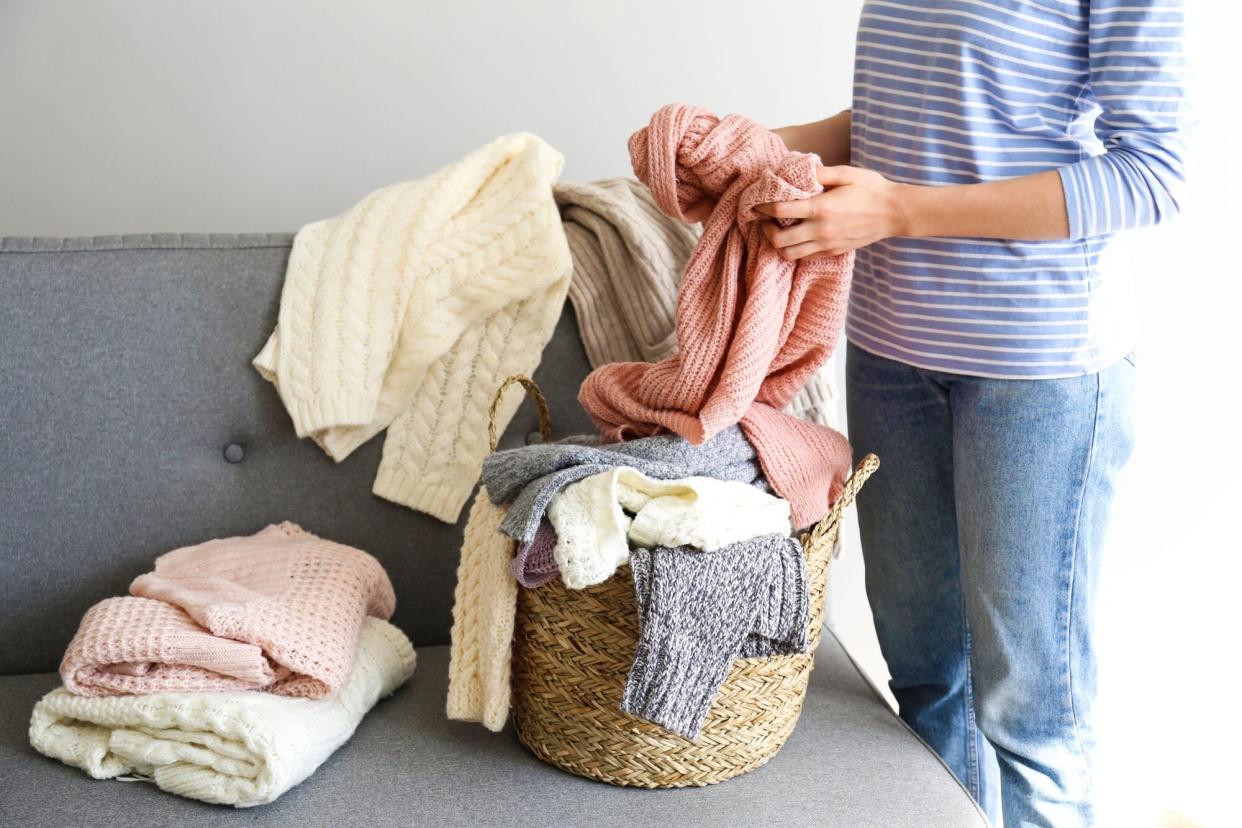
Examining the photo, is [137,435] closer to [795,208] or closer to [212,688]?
[212,688]

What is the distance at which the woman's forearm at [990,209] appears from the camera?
1.03 meters

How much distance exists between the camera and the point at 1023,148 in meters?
1.10

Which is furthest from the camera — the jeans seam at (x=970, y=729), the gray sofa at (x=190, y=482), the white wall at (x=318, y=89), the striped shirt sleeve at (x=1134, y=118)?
the white wall at (x=318, y=89)

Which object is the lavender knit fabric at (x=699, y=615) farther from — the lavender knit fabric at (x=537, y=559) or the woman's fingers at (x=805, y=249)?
the woman's fingers at (x=805, y=249)

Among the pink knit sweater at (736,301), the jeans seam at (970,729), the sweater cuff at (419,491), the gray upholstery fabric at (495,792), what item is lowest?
the jeans seam at (970,729)

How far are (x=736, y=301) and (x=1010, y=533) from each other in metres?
0.36

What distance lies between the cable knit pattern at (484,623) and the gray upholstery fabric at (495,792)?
6cm

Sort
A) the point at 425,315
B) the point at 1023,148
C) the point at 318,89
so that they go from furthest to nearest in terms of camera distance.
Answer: the point at 318,89 → the point at 425,315 → the point at 1023,148

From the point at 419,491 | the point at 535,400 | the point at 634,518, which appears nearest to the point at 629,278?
the point at 535,400

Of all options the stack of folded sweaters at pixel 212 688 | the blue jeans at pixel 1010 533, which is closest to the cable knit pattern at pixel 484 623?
the stack of folded sweaters at pixel 212 688

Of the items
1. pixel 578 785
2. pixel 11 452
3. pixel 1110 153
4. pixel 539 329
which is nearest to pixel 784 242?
pixel 1110 153

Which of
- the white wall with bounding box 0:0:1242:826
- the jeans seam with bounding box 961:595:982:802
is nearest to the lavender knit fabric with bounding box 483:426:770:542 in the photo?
the jeans seam with bounding box 961:595:982:802

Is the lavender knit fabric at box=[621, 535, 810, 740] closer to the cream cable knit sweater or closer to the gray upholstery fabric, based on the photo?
the gray upholstery fabric

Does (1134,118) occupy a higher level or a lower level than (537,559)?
higher
